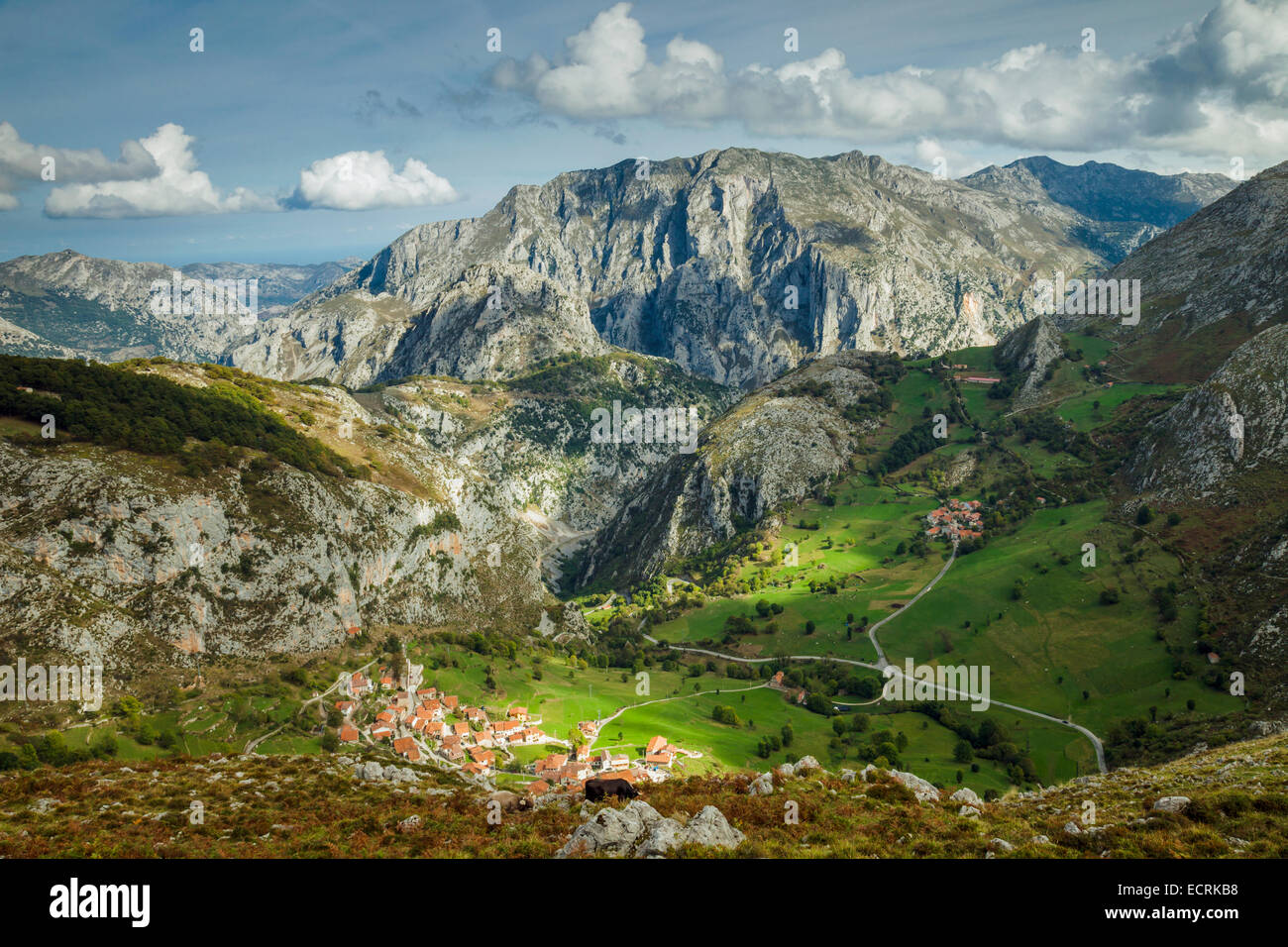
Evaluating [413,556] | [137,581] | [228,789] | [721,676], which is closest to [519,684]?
[413,556]

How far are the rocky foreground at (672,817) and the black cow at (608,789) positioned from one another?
2.47ft

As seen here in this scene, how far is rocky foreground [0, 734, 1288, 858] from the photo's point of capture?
69.0ft

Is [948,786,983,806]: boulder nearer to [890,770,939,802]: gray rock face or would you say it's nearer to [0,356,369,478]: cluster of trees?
[890,770,939,802]: gray rock face

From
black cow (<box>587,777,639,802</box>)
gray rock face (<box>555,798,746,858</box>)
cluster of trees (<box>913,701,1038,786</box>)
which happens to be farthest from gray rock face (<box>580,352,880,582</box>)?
gray rock face (<box>555,798,746,858</box>)

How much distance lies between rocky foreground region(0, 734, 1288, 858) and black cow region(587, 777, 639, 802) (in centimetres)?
75

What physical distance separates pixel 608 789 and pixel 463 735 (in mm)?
57217

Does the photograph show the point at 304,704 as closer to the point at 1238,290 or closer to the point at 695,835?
the point at 695,835

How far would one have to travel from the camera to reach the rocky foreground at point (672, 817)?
69.0ft

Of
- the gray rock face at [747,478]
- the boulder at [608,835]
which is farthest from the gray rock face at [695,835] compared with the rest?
the gray rock face at [747,478]

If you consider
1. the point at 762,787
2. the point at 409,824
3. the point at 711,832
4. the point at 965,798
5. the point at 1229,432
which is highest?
the point at 1229,432

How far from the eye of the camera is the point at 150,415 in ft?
308

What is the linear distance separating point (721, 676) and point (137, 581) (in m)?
87.1

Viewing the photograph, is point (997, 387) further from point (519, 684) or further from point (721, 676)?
point (519, 684)

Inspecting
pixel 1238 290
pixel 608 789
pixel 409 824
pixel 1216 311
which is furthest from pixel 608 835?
pixel 1238 290
